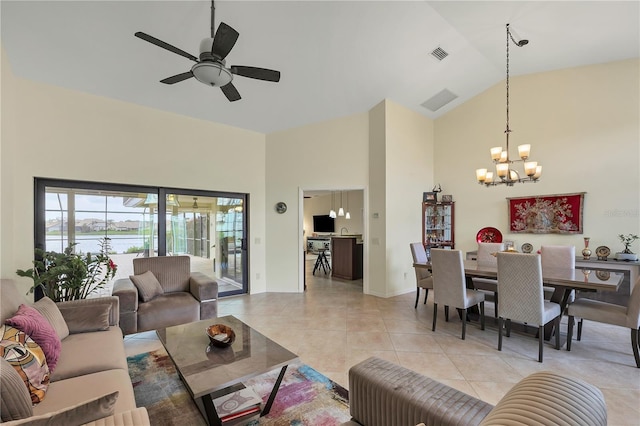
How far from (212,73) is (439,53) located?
3.57 metres

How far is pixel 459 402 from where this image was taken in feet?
4.18

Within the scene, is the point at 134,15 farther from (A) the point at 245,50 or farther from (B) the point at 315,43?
(B) the point at 315,43

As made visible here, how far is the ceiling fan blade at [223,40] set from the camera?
7.06 ft

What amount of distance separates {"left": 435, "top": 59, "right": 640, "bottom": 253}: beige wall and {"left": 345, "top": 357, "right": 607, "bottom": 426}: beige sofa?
5072mm

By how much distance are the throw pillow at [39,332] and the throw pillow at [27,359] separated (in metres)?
0.05

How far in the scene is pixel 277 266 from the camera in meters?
5.69

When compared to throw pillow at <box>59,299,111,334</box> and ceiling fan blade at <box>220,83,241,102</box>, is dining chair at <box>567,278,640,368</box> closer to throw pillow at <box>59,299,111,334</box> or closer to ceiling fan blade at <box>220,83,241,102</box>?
ceiling fan blade at <box>220,83,241,102</box>

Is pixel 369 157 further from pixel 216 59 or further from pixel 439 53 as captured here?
pixel 216 59

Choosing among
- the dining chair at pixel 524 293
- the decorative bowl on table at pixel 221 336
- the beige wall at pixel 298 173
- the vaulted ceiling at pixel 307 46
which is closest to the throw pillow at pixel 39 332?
the decorative bowl on table at pixel 221 336

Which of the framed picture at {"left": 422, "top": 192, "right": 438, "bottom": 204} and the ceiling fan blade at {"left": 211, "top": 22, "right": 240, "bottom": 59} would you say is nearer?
the ceiling fan blade at {"left": 211, "top": 22, "right": 240, "bottom": 59}

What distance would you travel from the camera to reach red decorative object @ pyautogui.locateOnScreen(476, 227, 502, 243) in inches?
217

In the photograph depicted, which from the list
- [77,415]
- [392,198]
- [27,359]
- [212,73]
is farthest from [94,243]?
[392,198]

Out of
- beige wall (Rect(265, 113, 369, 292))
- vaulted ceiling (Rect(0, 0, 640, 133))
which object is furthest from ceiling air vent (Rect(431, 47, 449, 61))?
beige wall (Rect(265, 113, 369, 292))

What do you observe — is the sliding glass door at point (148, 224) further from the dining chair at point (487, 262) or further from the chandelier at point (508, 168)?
the chandelier at point (508, 168)
